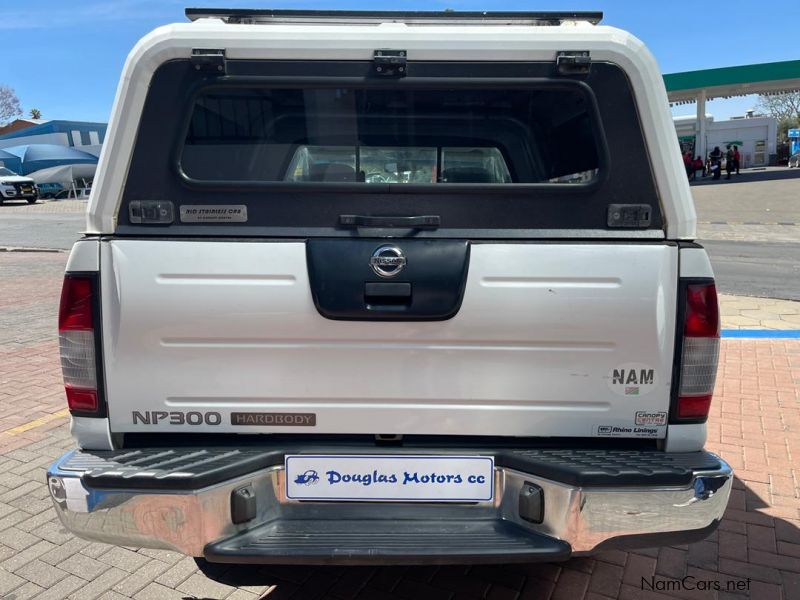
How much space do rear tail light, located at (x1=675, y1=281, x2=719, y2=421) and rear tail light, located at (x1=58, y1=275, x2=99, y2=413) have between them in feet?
6.62

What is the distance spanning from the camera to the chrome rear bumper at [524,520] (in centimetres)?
202

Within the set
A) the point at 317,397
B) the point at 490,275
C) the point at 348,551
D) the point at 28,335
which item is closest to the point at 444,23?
the point at 490,275

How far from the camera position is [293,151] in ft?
8.27

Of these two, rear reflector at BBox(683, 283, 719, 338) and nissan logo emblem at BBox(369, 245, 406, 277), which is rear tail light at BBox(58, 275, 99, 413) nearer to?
nissan logo emblem at BBox(369, 245, 406, 277)

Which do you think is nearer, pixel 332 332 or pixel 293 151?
pixel 332 332

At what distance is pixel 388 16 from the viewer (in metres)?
2.46

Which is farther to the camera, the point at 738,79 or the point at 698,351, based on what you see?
the point at 738,79

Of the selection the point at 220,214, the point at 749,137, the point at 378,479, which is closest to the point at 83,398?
the point at 220,214

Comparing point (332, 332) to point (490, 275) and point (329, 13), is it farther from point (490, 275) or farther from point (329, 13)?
point (329, 13)

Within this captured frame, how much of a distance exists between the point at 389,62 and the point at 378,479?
56.2 inches

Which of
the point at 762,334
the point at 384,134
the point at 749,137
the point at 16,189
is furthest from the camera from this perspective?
the point at 749,137

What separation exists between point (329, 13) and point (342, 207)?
844mm

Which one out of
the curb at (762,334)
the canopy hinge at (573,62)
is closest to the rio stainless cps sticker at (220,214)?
the canopy hinge at (573,62)

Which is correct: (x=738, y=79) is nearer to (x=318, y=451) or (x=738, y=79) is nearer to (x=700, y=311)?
(x=700, y=311)
